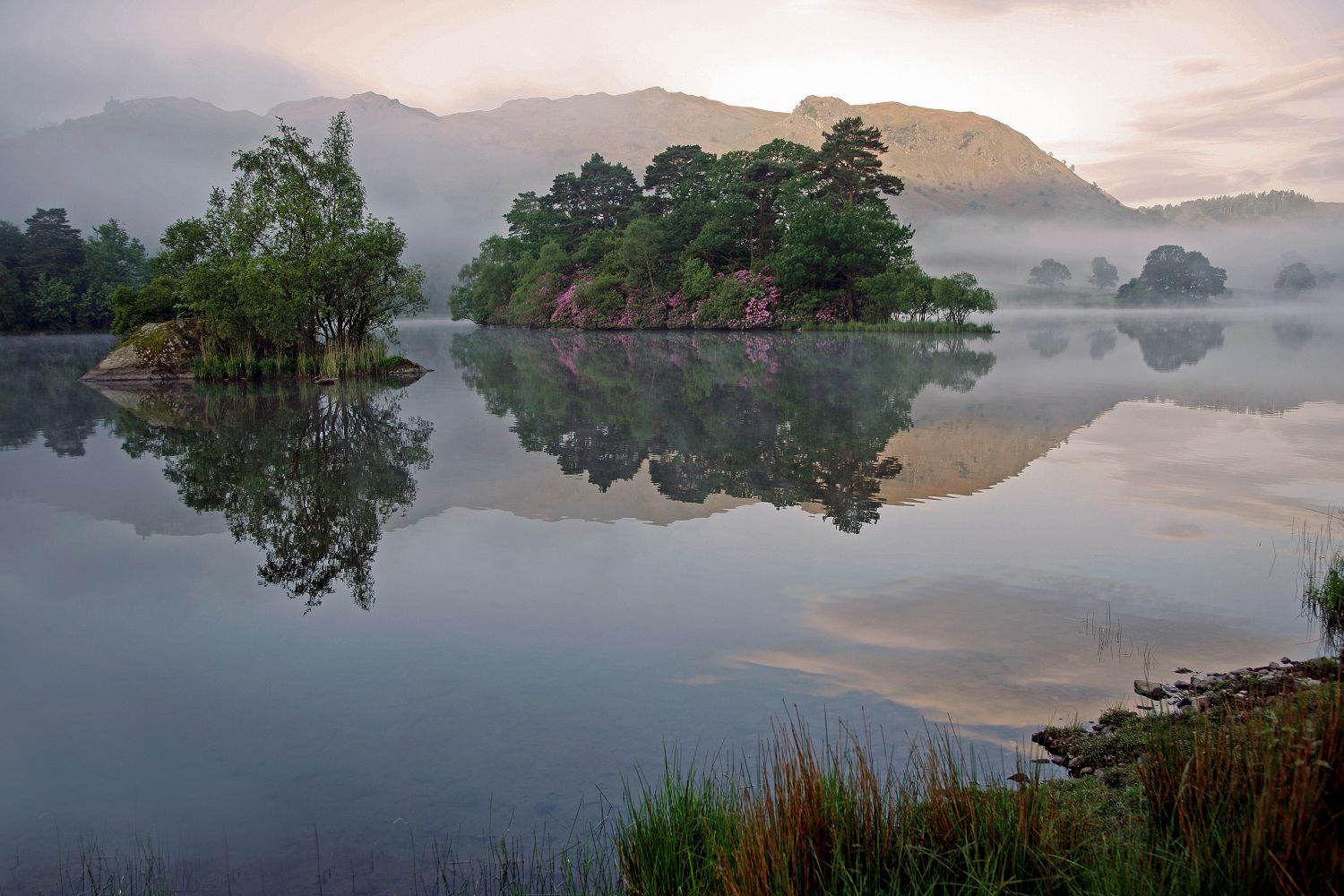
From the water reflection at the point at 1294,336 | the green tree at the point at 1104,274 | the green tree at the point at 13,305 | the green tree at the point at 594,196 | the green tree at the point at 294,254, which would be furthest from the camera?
the green tree at the point at 1104,274

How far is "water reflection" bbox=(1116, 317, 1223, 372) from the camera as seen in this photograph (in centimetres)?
3037

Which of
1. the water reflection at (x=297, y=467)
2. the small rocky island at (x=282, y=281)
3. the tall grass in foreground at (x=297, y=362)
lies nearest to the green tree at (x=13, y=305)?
the small rocky island at (x=282, y=281)

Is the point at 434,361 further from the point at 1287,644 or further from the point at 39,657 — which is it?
the point at 1287,644

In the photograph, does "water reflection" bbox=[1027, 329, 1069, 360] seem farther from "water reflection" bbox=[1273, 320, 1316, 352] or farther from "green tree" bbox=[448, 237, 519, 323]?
"green tree" bbox=[448, 237, 519, 323]

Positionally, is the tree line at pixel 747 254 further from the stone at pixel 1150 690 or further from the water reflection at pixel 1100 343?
the stone at pixel 1150 690

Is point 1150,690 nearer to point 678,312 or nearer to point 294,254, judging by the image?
point 294,254

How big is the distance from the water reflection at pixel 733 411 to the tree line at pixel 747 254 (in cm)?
1439

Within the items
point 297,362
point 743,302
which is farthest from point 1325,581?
point 743,302

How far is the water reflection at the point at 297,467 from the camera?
8094 mm

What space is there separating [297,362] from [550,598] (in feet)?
80.3

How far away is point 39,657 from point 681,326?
55913 mm

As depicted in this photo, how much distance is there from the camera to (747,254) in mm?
59812

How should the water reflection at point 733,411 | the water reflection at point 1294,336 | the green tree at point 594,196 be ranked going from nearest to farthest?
the water reflection at point 733,411 < the water reflection at point 1294,336 < the green tree at point 594,196

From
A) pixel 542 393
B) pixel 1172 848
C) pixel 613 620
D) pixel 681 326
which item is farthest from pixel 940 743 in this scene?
pixel 681 326
